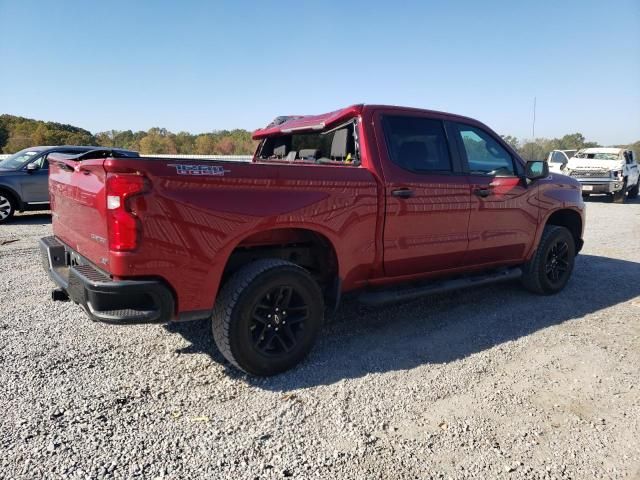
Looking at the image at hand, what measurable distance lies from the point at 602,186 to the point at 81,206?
18.0 metres

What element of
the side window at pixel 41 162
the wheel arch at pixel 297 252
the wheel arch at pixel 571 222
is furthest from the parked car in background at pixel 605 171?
the side window at pixel 41 162

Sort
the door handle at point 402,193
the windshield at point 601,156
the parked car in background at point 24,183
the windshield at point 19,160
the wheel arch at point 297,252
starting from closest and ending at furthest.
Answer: the wheel arch at point 297,252 < the door handle at point 402,193 < the parked car in background at point 24,183 < the windshield at point 19,160 < the windshield at point 601,156

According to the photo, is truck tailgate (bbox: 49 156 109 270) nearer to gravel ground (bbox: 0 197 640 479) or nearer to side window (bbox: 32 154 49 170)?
gravel ground (bbox: 0 197 640 479)

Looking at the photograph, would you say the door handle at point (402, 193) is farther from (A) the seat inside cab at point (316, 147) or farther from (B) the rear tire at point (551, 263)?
(B) the rear tire at point (551, 263)

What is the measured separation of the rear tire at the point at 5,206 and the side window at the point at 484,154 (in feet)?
30.4

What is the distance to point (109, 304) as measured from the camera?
8.85ft

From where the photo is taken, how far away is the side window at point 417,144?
391 cm

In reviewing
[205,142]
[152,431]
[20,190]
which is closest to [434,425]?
[152,431]

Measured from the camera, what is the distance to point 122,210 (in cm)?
262

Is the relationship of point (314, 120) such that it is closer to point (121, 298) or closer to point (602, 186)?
point (121, 298)

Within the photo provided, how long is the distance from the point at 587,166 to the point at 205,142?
28050 mm

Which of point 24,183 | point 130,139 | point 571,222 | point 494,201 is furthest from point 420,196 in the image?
point 130,139

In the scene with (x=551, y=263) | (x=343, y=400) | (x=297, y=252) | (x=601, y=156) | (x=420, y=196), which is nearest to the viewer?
(x=343, y=400)

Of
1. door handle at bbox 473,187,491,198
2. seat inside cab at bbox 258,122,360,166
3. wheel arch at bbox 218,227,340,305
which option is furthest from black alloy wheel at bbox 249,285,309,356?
door handle at bbox 473,187,491,198
